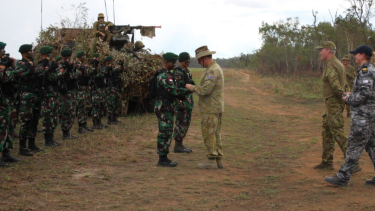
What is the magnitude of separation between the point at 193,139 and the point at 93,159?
325 cm

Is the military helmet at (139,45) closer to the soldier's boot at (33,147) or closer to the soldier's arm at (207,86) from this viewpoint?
the soldier's boot at (33,147)

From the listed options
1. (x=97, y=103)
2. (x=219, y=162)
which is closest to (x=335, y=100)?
(x=219, y=162)

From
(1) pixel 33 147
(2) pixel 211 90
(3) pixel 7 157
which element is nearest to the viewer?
(2) pixel 211 90

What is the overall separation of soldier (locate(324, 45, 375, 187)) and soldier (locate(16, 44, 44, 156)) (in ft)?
18.4

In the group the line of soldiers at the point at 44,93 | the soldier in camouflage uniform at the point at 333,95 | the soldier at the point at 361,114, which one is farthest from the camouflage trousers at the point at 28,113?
the soldier at the point at 361,114

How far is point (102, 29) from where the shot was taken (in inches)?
563

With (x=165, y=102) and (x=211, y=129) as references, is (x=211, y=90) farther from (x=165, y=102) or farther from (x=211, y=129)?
(x=165, y=102)

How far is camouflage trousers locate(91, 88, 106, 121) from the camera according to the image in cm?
1135

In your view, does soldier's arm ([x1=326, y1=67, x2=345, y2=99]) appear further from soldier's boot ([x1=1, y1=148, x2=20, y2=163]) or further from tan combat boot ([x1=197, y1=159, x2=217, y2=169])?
soldier's boot ([x1=1, y1=148, x2=20, y2=163])

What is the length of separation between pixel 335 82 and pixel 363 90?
0.89m

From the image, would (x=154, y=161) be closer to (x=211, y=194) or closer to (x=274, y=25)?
(x=211, y=194)

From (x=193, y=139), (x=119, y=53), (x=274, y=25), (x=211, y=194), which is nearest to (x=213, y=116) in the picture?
(x=211, y=194)

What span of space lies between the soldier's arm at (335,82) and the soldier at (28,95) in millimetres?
5377

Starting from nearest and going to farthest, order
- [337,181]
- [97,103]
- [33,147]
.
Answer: [337,181], [33,147], [97,103]
